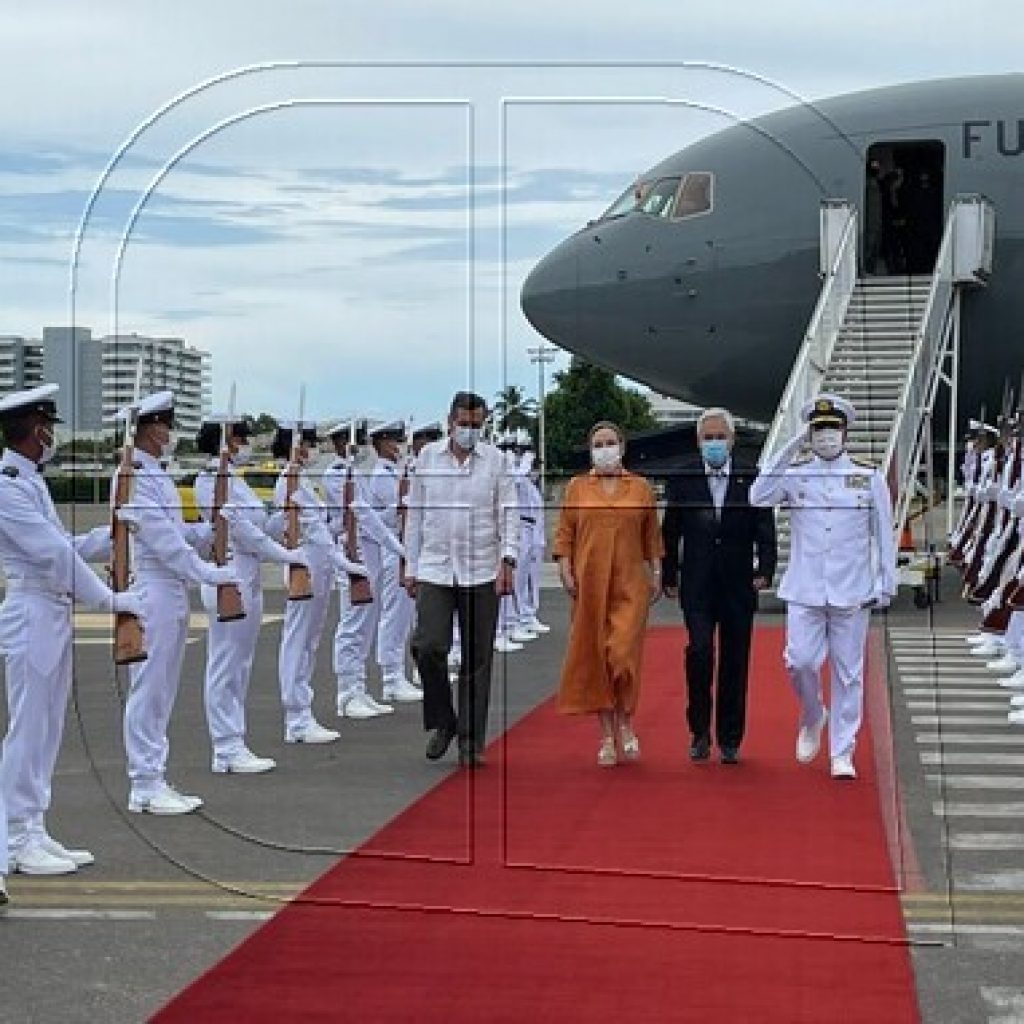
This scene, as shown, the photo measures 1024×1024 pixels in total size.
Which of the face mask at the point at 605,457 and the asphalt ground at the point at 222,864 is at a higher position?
the face mask at the point at 605,457

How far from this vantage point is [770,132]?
1547 cm

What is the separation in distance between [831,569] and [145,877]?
347cm

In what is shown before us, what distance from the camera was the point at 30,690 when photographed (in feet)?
25.6

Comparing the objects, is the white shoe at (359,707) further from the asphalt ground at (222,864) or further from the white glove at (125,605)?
the white glove at (125,605)

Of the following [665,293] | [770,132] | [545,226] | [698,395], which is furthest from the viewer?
[665,293]

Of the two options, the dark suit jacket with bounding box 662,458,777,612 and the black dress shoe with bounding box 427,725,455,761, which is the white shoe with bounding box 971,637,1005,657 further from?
the black dress shoe with bounding box 427,725,455,761

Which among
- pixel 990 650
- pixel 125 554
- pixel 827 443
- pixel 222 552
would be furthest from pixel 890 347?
pixel 125 554

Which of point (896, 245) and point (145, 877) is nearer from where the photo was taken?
point (145, 877)

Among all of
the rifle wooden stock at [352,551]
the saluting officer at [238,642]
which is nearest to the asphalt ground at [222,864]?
the saluting officer at [238,642]

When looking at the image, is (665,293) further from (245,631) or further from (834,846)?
(834,846)

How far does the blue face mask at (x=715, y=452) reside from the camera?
9.91 metres

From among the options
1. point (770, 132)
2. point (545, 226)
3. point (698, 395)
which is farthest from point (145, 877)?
point (698, 395)

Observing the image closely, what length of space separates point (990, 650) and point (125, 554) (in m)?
9.09

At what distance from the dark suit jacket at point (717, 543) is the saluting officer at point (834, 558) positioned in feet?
0.90
